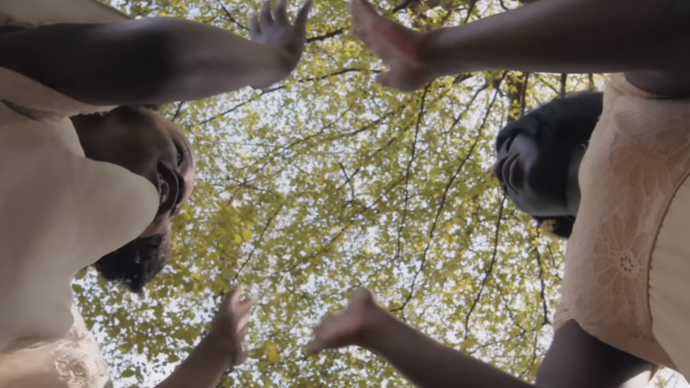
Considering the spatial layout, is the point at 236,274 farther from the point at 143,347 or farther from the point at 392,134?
the point at 392,134

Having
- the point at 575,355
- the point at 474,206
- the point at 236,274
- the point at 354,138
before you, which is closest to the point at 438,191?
the point at 474,206

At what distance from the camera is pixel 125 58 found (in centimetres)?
91

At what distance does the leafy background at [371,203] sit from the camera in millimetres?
3600

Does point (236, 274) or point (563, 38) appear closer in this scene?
point (563, 38)

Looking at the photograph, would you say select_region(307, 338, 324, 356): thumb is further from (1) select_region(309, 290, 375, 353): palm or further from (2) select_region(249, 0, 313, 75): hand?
(2) select_region(249, 0, 313, 75): hand

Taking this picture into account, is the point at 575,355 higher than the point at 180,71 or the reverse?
the reverse

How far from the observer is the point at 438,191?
12.2 ft

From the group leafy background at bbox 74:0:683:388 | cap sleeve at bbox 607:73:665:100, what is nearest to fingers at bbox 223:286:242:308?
cap sleeve at bbox 607:73:665:100

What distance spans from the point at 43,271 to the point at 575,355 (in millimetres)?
1130

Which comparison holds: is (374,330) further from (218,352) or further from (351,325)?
(218,352)

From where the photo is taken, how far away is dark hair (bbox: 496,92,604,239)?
5.26 ft

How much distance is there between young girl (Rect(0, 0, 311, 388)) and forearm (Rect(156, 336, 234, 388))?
1.03 ft

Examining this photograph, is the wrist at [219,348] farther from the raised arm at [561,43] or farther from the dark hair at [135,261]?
the raised arm at [561,43]

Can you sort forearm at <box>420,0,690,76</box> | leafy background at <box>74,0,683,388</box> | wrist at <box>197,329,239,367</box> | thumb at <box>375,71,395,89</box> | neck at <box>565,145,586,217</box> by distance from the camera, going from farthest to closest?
leafy background at <box>74,0,683,388</box>
wrist at <box>197,329,239,367</box>
neck at <box>565,145,586,217</box>
thumb at <box>375,71,395,89</box>
forearm at <box>420,0,690,76</box>
